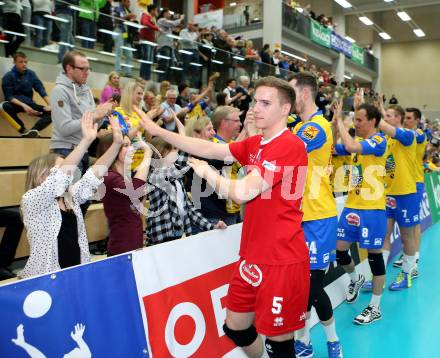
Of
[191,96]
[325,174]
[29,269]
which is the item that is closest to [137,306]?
[29,269]

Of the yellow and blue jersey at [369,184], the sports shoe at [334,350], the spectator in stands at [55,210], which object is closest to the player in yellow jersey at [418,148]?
the yellow and blue jersey at [369,184]

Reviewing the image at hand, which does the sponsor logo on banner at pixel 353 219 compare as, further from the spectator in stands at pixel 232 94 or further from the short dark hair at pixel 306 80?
the spectator in stands at pixel 232 94

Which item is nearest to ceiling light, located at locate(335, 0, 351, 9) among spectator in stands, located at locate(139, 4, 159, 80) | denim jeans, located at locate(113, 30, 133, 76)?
spectator in stands, located at locate(139, 4, 159, 80)

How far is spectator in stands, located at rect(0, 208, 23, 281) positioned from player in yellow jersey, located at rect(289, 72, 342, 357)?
288 cm

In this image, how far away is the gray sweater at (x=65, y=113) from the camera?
14.5ft

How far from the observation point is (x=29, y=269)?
2.80m

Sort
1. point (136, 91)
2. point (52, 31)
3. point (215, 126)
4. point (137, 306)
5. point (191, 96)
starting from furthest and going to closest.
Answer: point (191, 96) < point (52, 31) < point (136, 91) < point (215, 126) < point (137, 306)

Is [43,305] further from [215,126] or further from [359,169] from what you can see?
[359,169]

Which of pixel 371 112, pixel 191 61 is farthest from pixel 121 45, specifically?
pixel 371 112

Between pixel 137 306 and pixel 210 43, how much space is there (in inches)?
418

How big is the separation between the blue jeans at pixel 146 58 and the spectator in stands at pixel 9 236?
610 cm

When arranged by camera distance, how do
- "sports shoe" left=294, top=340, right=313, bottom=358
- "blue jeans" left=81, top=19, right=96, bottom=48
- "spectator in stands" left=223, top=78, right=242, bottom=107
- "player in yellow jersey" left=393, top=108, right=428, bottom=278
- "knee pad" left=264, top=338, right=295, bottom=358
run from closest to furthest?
1. "knee pad" left=264, top=338, right=295, bottom=358
2. "sports shoe" left=294, top=340, right=313, bottom=358
3. "player in yellow jersey" left=393, top=108, right=428, bottom=278
4. "blue jeans" left=81, top=19, right=96, bottom=48
5. "spectator in stands" left=223, top=78, right=242, bottom=107

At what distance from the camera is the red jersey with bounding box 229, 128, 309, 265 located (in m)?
Result: 2.50

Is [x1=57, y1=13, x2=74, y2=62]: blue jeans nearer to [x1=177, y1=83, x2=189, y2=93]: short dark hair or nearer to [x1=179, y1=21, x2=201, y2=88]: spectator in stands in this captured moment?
[x1=177, y1=83, x2=189, y2=93]: short dark hair
